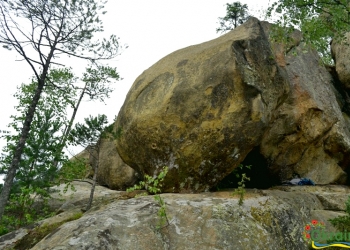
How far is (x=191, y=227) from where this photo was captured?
22.0 ft

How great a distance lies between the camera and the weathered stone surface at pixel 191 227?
19.6ft

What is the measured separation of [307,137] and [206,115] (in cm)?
641

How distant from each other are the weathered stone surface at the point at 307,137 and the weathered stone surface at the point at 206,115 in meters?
3.17

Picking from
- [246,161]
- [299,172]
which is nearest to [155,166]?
[246,161]

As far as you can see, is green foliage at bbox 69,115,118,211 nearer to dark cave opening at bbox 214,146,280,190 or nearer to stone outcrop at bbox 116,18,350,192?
stone outcrop at bbox 116,18,350,192

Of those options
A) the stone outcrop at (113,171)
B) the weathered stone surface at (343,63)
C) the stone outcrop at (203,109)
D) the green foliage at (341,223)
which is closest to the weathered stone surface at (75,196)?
the stone outcrop at (113,171)

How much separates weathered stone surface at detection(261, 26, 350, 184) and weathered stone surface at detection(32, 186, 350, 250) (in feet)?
16.6

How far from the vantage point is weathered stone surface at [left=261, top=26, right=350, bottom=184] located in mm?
13359

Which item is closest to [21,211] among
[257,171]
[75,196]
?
[75,196]

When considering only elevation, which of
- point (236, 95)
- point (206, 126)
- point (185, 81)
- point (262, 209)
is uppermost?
point (185, 81)

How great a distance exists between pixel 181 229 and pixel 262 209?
242 centimetres

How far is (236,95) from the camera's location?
9.50 metres

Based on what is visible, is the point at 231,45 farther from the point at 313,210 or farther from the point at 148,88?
→ the point at 313,210

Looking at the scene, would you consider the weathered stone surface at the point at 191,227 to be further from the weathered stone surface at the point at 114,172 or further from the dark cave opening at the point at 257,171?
the weathered stone surface at the point at 114,172
